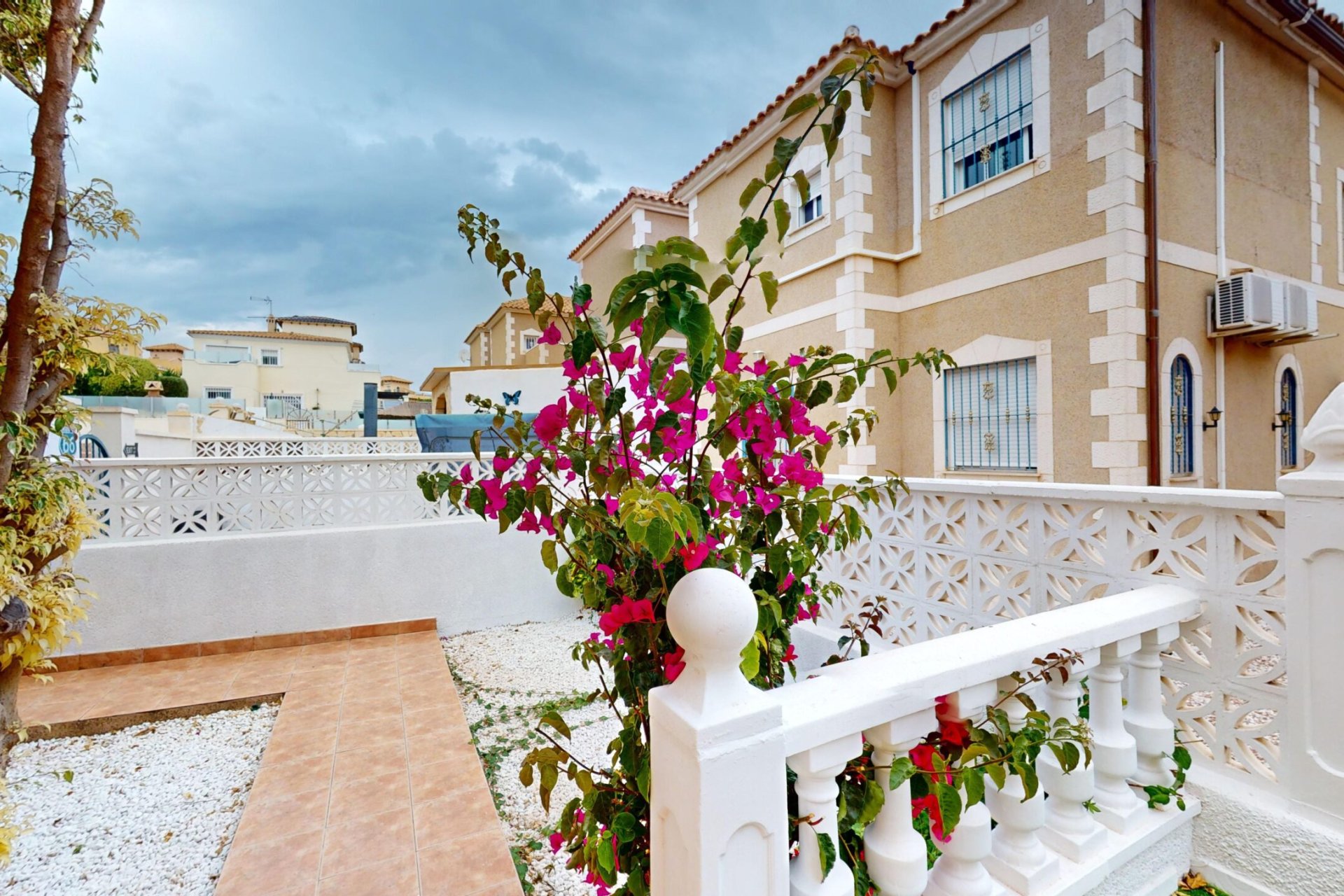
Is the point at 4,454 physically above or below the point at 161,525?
above

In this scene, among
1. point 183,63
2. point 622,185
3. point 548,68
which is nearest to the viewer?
point 183,63

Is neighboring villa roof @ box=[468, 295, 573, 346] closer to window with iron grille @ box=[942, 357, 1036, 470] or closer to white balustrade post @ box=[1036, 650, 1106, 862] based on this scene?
white balustrade post @ box=[1036, 650, 1106, 862]

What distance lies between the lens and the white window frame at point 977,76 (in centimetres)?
522

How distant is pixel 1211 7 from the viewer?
5219 millimetres

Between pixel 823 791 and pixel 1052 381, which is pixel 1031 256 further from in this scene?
pixel 823 791

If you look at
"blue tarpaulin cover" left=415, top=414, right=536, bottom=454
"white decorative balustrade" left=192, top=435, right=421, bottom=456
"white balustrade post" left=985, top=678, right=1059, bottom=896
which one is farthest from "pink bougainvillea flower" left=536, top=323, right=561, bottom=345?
"white decorative balustrade" left=192, top=435, right=421, bottom=456

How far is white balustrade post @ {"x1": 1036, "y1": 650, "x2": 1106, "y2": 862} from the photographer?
136cm

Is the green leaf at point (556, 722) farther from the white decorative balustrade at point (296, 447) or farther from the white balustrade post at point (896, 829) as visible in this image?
the white decorative balustrade at point (296, 447)

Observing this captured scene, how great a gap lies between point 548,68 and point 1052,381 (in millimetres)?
4999

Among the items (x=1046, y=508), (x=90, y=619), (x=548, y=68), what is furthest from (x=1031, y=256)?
(x=90, y=619)

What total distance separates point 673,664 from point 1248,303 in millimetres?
6643

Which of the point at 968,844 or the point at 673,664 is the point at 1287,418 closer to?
the point at 968,844

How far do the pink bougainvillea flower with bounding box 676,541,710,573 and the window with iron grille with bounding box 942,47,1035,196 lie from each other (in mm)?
6124

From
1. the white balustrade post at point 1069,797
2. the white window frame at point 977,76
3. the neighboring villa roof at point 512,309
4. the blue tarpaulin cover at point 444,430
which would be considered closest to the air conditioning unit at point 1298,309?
the white window frame at point 977,76
